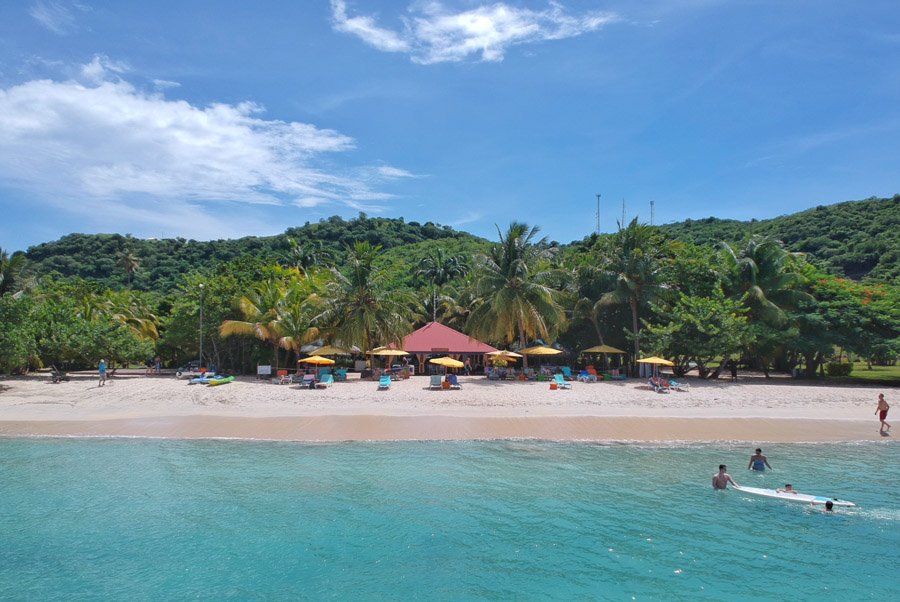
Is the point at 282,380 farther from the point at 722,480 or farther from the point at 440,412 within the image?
the point at 722,480

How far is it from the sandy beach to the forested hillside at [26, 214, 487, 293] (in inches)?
1455

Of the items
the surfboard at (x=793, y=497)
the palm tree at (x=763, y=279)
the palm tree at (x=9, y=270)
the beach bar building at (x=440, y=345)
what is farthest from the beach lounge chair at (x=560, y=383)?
the palm tree at (x=9, y=270)

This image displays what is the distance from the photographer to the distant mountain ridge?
5472 cm

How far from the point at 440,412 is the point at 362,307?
10.3 m

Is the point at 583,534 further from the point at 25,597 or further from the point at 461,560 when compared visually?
the point at 25,597

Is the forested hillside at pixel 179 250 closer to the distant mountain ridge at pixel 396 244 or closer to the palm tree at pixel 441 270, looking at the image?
the distant mountain ridge at pixel 396 244

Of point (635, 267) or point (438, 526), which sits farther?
point (635, 267)

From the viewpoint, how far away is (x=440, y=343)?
104ft

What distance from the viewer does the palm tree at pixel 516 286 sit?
2778 centimetres

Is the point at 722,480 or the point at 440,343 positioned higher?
the point at 440,343

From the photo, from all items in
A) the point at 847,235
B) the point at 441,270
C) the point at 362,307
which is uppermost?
the point at 847,235

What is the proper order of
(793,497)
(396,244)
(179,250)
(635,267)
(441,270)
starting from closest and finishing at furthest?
(793,497)
(635,267)
(441,270)
(179,250)
(396,244)

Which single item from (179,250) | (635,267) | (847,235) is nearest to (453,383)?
(635,267)

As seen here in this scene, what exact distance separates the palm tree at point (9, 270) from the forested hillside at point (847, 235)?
47.6 meters
